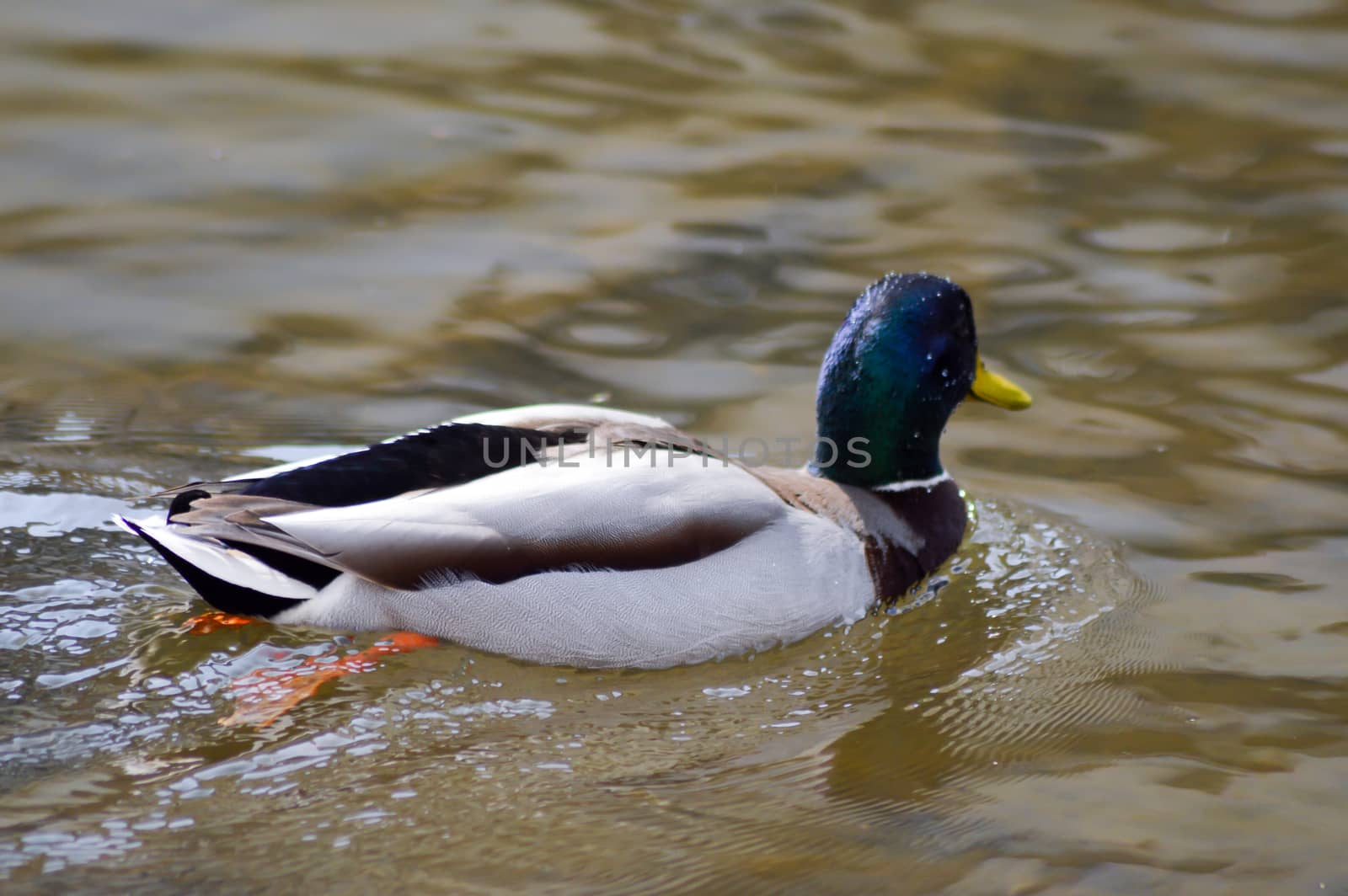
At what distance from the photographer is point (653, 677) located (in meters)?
4.35

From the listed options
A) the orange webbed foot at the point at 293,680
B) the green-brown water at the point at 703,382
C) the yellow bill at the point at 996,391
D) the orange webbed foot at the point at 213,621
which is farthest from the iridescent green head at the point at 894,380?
the orange webbed foot at the point at 213,621

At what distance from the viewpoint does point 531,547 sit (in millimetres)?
4250

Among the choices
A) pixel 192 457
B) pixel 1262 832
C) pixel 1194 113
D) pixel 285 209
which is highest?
pixel 1194 113

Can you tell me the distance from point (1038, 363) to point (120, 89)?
564 cm

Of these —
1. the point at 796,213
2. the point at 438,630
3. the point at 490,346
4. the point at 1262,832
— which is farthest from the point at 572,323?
the point at 1262,832

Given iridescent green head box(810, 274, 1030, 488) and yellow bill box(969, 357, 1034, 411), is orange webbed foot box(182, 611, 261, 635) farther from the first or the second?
yellow bill box(969, 357, 1034, 411)

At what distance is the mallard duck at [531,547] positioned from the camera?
4.25 m

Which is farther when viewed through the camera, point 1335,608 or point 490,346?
point 490,346

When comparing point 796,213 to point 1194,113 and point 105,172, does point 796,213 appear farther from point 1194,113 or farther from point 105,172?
point 105,172

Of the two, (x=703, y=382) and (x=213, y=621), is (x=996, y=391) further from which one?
(x=213, y=621)

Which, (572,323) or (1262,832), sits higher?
(572,323)

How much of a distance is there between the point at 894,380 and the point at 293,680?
216 cm

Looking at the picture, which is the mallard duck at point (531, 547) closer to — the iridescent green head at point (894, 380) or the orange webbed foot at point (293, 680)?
the orange webbed foot at point (293, 680)

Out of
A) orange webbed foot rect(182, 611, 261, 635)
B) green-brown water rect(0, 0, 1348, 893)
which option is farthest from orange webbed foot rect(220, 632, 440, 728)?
orange webbed foot rect(182, 611, 261, 635)
